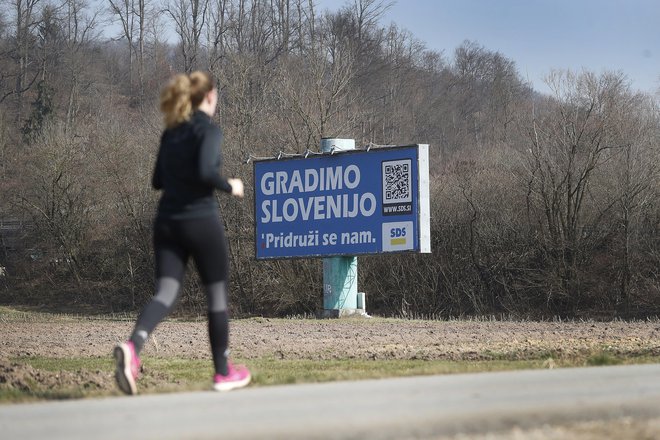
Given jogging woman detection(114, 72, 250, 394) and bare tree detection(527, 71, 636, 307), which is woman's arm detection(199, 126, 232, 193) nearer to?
jogging woman detection(114, 72, 250, 394)

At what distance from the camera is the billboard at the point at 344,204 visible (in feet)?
91.2

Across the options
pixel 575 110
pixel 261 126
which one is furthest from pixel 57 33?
pixel 575 110

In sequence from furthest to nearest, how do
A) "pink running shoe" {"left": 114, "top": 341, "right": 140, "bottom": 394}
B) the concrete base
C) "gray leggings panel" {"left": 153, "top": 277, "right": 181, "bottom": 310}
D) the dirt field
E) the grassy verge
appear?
the concrete base → the dirt field → the grassy verge → "gray leggings panel" {"left": 153, "top": 277, "right": 181, "bottom": 310} → "pink running shoe" {"left": 114, "top": 341, "right": 140, "bottom": 394}

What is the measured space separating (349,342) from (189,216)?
488 inches

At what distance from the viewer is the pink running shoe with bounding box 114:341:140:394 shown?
664 cm

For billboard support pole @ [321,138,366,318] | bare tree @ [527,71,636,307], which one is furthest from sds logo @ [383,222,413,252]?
bare tree @ [527,71,636,307]

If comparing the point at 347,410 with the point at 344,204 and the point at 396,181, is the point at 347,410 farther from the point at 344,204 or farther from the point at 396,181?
the point at 344,204

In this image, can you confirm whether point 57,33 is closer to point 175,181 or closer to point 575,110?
point 575,110

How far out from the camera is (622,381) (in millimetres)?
7402

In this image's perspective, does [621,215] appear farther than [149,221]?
No

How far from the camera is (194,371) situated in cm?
1292

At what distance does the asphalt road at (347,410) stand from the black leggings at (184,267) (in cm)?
41

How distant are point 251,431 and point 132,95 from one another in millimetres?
70737

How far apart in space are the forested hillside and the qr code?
21.8 feet
